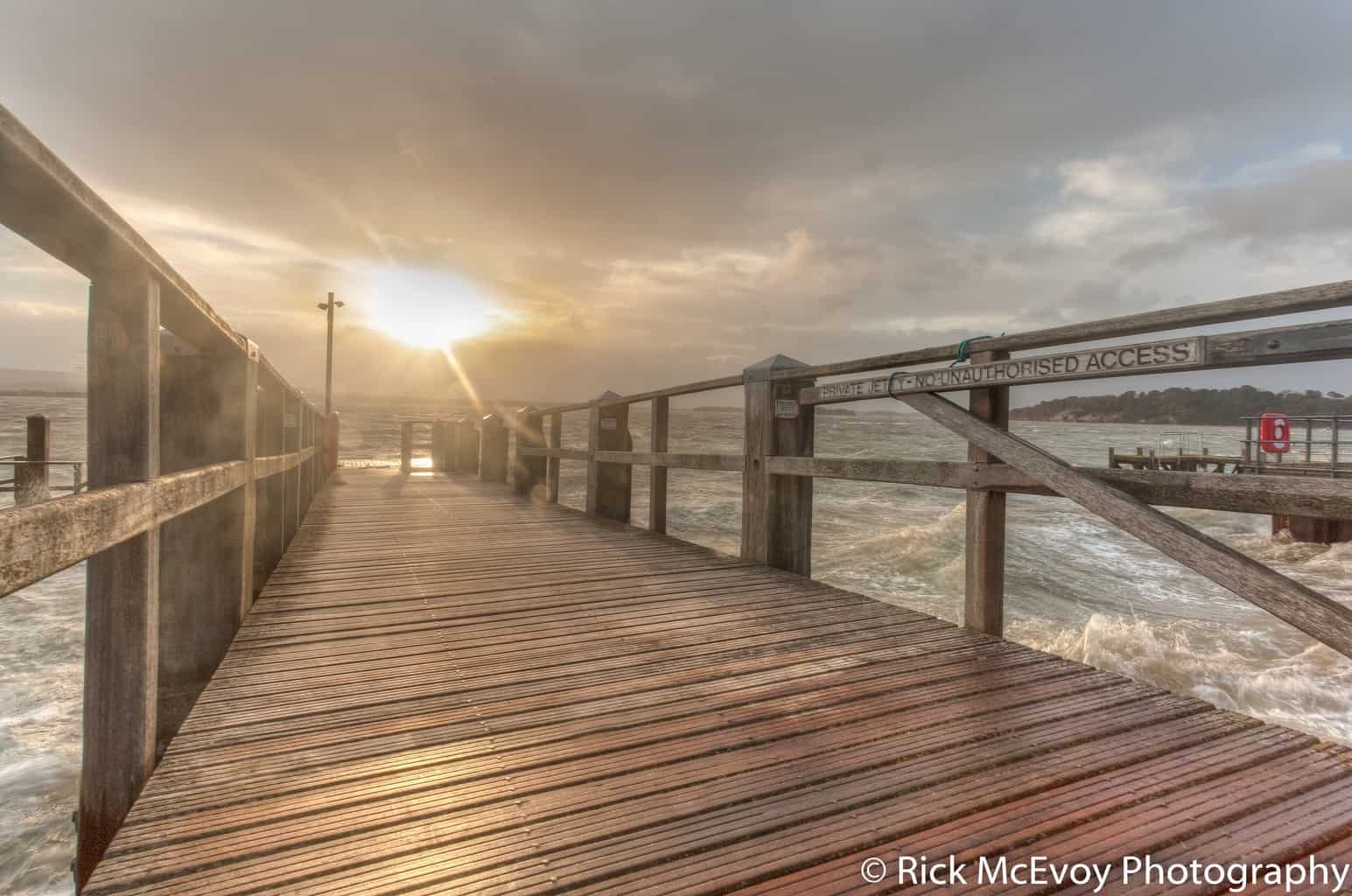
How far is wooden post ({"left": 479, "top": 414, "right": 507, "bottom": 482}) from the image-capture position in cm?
1157

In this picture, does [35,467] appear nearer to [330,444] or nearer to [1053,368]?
[330,444]

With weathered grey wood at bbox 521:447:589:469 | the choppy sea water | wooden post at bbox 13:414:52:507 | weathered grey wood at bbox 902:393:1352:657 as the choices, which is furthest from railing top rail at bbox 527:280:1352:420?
wooden post at bbox 13:414:52:507

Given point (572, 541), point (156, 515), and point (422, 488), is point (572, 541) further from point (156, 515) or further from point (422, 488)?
point (422, 488)

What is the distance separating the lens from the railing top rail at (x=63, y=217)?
96cm

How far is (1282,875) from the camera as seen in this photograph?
48.6 inches

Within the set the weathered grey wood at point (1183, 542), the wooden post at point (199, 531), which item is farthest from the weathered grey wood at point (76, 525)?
the weathered grey wood at point (1183, 542)

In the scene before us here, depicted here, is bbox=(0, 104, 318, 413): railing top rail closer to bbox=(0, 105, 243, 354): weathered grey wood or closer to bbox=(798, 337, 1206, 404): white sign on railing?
bbox=(0, 105, 243, 354): weathered grey wood

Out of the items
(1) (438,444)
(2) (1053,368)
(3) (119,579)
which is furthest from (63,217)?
(1) (438,444)

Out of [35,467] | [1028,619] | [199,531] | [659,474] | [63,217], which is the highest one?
[63,217]

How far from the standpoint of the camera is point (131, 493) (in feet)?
4.39

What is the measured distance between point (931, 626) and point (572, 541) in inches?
119

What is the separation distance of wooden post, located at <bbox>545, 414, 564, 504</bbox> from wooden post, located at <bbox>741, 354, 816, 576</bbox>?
426 centimetres

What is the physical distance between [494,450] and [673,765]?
10.9 metres

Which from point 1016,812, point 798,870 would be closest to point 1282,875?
point 1016,812
